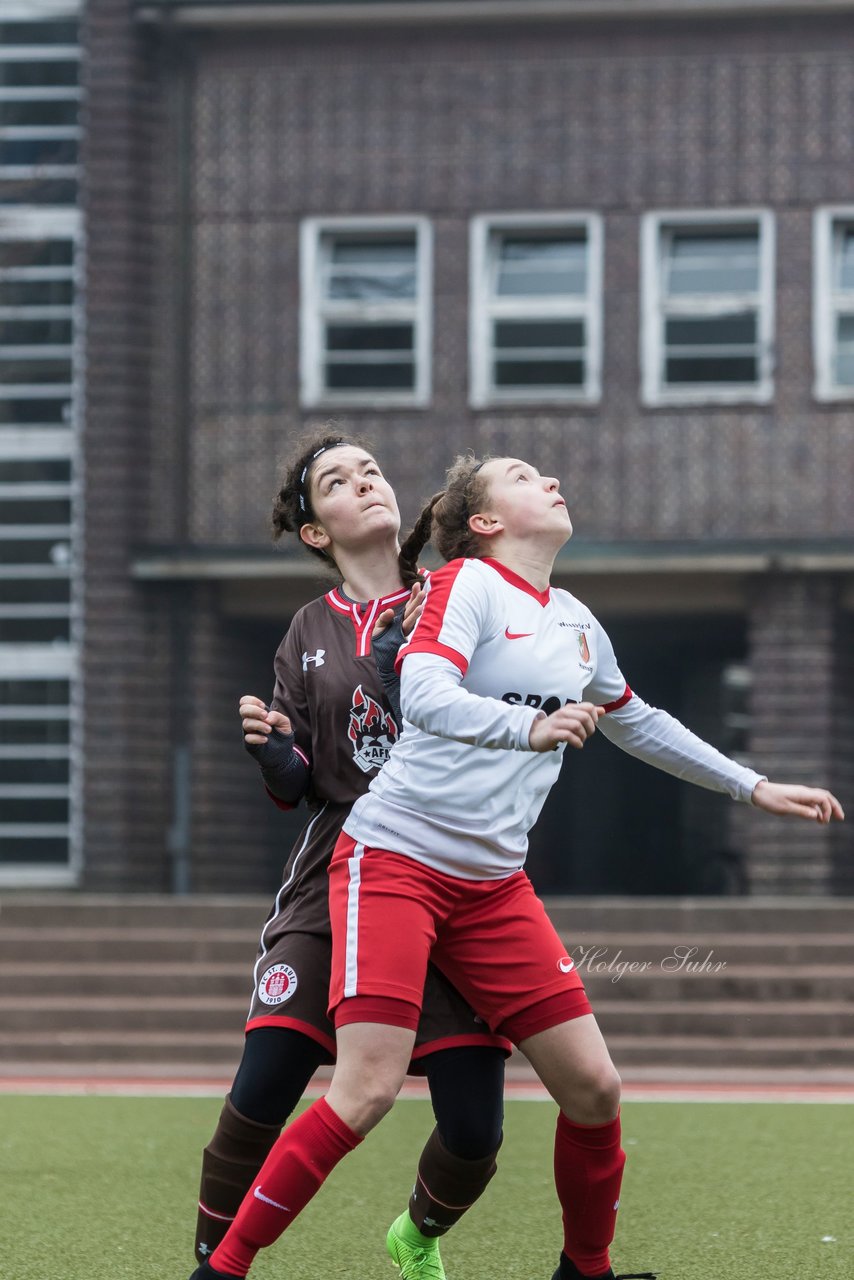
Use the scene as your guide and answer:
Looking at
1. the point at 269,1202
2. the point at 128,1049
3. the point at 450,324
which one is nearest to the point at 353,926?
the point at 269,1202

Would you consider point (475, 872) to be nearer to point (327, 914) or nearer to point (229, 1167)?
point (327, 914)

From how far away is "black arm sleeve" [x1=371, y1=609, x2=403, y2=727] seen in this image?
4.51m

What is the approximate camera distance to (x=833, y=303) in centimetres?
1661

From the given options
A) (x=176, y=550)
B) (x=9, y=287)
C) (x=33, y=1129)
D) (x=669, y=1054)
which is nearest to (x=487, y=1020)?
(x=33, y=1129)

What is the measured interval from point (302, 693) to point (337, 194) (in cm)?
1294

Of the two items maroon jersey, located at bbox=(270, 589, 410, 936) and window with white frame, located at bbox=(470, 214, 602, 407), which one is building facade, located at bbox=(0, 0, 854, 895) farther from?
maroon jersey, located at bbox=(270, 589, 410, 936)

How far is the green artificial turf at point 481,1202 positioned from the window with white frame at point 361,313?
8.36 metres

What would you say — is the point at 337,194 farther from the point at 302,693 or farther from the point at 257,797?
the point at 302,693

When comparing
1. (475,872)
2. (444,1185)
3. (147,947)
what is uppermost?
(475,872)

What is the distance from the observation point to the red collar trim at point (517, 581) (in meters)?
4.44

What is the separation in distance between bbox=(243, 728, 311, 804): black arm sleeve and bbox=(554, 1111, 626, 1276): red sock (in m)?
0.89

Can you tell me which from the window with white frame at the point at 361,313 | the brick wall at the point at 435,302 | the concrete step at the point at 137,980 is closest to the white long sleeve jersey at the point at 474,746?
the concrete step at the point at 137,980

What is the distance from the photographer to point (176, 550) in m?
16.9

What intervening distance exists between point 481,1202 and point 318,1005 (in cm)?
274
